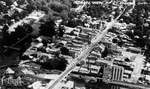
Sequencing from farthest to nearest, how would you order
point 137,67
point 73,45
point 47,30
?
point 47,30, point 73,45, point 137,67

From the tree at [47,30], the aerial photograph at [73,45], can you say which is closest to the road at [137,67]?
the aerial photograph at [73,45]

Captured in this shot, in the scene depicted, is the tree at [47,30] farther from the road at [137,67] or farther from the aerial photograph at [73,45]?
the road at [137,67]

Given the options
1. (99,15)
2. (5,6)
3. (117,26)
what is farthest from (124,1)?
(5,6)

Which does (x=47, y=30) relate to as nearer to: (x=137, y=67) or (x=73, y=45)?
(x=73, y=45)

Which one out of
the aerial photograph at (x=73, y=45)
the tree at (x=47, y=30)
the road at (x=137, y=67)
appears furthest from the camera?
the tree at (x=47, y=30)

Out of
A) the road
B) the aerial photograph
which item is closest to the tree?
the aerial photograph

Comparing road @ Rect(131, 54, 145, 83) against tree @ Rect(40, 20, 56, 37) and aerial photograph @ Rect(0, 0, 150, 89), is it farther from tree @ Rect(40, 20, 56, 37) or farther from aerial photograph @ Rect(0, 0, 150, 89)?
tree @ Rect(40, 20, 56, 37)

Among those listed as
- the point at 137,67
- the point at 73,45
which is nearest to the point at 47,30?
the point at 73,45

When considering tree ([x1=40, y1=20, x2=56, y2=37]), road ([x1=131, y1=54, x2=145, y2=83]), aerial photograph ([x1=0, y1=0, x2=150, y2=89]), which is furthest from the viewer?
tree ([x1=40, y1=20, x2=56, y2=37])
